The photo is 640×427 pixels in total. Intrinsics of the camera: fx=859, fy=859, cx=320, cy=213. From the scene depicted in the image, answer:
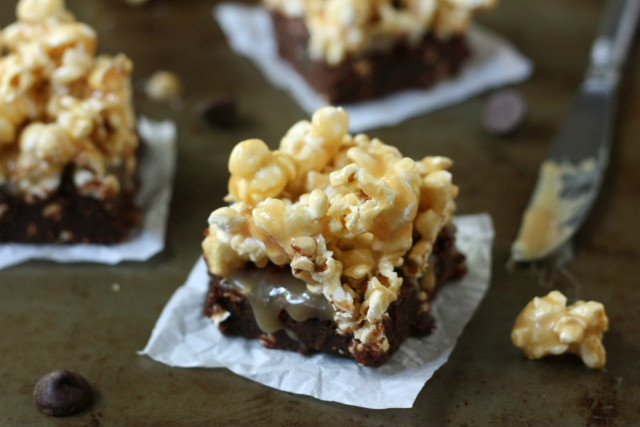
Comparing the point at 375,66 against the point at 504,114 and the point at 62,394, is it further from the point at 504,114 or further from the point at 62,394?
the point at 62,394

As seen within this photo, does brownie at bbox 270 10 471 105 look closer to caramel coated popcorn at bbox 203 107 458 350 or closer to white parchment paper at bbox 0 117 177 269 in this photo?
white parchment paper at bbox 0 117 177 269

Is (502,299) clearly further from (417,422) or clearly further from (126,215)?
(126,215)

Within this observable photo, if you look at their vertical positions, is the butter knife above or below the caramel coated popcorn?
below

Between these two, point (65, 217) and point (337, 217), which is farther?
point (65, 217)

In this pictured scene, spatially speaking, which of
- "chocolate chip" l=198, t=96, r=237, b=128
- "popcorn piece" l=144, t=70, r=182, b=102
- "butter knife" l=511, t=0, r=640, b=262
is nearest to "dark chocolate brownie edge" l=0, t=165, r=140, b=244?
"chocolate chip" l=198, t=96, r=237, b=128

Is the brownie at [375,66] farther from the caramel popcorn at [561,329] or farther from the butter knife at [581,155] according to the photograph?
the caramel popcorn at [561,329]

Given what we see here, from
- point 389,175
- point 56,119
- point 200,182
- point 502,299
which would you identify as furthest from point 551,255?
point 56,119

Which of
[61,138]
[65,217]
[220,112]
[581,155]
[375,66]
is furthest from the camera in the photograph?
[375,66]

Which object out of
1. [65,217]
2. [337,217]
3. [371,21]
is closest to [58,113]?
[65,217]
